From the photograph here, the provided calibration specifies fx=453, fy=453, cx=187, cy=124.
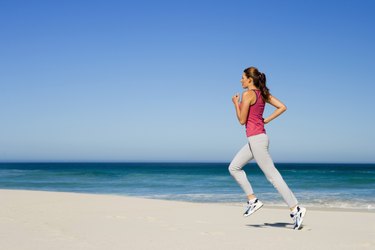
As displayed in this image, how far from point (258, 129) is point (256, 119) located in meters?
0.12

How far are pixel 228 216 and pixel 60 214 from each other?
270 cm

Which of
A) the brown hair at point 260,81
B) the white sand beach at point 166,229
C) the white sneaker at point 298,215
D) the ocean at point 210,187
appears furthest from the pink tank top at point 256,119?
the ocean at point 210,187

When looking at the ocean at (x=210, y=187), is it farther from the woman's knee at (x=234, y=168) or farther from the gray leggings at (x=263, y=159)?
the woman's knee at (x=234, y=168)

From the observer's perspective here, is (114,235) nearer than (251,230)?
Yes

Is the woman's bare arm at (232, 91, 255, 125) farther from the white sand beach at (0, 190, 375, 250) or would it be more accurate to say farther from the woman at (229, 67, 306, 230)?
the white sand beach at (0, 190, 375, 250)

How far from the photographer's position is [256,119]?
18.1ft

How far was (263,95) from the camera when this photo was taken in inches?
223

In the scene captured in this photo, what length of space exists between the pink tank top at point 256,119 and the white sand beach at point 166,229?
1.23m

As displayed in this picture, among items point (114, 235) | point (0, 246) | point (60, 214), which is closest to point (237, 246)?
point (114, 235)

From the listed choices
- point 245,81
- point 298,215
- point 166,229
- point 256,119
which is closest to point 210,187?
point 166,229

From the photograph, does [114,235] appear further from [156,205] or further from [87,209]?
[156,205]

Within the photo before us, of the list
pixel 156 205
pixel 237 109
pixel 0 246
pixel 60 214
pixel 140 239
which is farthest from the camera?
pixel 156 205

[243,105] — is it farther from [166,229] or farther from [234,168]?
[166,229]

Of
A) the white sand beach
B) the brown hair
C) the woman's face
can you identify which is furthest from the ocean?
the woman's face
